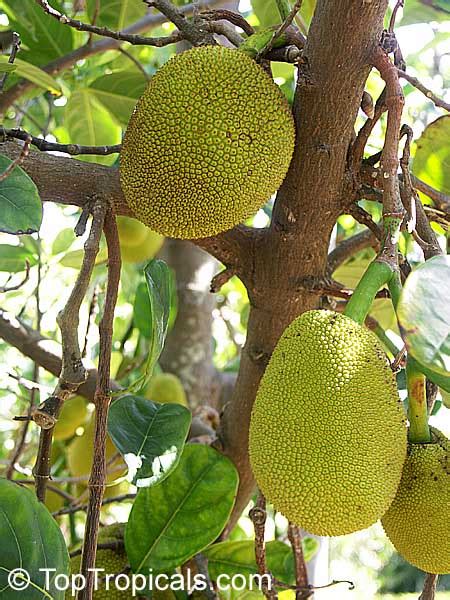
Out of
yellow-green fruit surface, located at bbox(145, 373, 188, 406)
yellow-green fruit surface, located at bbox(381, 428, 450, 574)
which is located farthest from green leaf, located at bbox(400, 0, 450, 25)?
yellow-green fruit surface, located at bbox(145, 373, 188, 406)

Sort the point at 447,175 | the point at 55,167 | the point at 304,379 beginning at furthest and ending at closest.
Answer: the point at 447,175
the point at 55,167
the point at 304,379

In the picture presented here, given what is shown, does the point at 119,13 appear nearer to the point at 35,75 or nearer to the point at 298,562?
the point at 35,75

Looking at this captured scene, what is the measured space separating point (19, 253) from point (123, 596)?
47 cm

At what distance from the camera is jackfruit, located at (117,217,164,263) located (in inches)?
37.9

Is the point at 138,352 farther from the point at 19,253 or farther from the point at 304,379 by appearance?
the point at 304,379

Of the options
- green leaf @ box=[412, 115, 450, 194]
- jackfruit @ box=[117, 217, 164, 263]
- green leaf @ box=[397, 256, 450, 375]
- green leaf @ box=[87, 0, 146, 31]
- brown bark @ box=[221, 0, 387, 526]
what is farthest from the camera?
green leaf @ box=[87, 0, 146, 31]

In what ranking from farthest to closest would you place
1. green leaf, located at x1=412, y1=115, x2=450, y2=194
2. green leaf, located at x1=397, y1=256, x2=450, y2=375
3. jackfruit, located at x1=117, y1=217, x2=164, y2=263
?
jackfruit, located at x1=117, y1=217, x2=164, y2=263
green leaf, located at x1=412, y1=115, x2=450, y2=194
green leaf, located at x1=397, y1=256, x2=450, y2=375

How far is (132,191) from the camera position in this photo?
0.57 meters

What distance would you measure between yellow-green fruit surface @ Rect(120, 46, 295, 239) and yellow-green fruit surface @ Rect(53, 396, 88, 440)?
2.11ft

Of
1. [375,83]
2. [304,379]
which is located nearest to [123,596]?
[304,379]

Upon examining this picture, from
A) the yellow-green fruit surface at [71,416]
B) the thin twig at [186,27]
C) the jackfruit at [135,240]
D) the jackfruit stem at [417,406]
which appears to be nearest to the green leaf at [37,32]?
the jackfruit at [135,240]

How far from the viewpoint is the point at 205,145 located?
547mm

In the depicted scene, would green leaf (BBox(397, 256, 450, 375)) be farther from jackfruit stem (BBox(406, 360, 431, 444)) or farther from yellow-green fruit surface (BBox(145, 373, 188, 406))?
yellow-green fruit surface (BBox(145, 373, 188, 406))

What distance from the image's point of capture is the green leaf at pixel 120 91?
3.48ft
